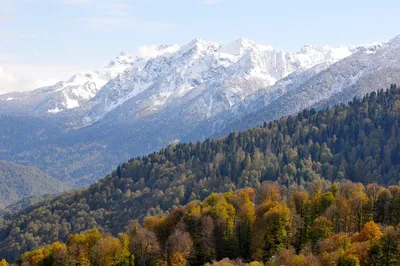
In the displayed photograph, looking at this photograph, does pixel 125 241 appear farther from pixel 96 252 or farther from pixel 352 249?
pixel 352 249

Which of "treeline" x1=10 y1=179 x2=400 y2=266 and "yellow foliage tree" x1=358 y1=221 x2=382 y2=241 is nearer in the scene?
"yellow foliage tree" x1=358 y1=221 x2=382 y2=241

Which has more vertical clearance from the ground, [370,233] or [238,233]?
[370,233]

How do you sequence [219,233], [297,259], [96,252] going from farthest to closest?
[219,233] < [96,252] < [297,259]

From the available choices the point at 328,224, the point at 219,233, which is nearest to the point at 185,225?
the point at 219,233

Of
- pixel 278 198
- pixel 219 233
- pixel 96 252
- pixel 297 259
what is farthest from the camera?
pixel 278 198

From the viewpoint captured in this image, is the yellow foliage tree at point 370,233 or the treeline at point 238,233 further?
the treeline at point 238,233

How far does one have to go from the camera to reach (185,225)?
150000mm

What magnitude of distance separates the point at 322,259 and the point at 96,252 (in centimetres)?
5292

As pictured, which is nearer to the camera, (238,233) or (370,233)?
(370,233)

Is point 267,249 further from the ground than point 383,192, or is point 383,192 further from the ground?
point 383,192

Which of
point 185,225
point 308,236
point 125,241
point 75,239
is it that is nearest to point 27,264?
point 75,239

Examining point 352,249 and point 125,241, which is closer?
point 352,249

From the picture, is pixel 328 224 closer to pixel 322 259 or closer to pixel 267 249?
pixel 267 249

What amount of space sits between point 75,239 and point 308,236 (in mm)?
56044
